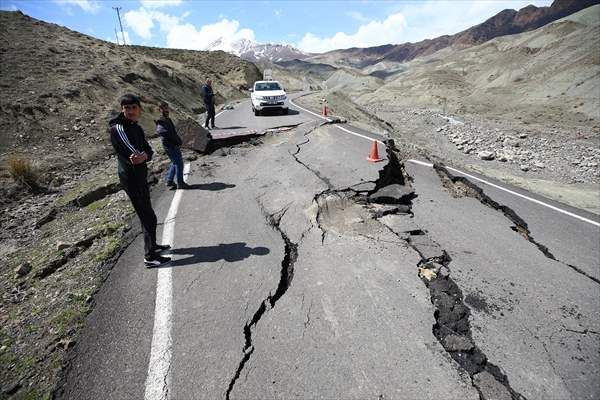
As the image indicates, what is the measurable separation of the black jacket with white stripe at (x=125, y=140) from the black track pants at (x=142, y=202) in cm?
9

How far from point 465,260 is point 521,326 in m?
1.14

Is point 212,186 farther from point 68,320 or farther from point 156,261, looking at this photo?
point 68,320

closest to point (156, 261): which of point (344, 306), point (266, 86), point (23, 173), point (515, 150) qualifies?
point (344, 306)

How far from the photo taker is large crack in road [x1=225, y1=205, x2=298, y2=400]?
2766 mm

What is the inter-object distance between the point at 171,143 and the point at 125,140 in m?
3.11

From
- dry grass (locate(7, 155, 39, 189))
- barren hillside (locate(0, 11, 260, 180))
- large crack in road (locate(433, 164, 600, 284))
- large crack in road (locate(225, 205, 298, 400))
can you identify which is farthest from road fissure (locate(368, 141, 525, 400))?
Result: barren hillside (locate(0, 11, 260, 180))

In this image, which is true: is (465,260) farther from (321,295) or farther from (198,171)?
(198,171)

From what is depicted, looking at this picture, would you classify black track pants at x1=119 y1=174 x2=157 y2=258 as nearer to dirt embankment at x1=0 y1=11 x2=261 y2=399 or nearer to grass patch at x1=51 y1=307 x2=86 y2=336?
dirt embankment at x1=0 y1=11 x2=261 y2=399

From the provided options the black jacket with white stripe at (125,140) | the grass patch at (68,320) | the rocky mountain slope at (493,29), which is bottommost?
the grass patch at (68,320)

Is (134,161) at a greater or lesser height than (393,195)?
greater

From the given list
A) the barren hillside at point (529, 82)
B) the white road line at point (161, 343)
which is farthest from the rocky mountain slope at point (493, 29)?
the white road line at point (161, 343)

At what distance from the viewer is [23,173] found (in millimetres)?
8812

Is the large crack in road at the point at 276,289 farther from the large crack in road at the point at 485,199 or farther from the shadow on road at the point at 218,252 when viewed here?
the large crack in road at the point at 485,199

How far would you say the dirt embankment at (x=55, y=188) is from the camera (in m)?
3.26
